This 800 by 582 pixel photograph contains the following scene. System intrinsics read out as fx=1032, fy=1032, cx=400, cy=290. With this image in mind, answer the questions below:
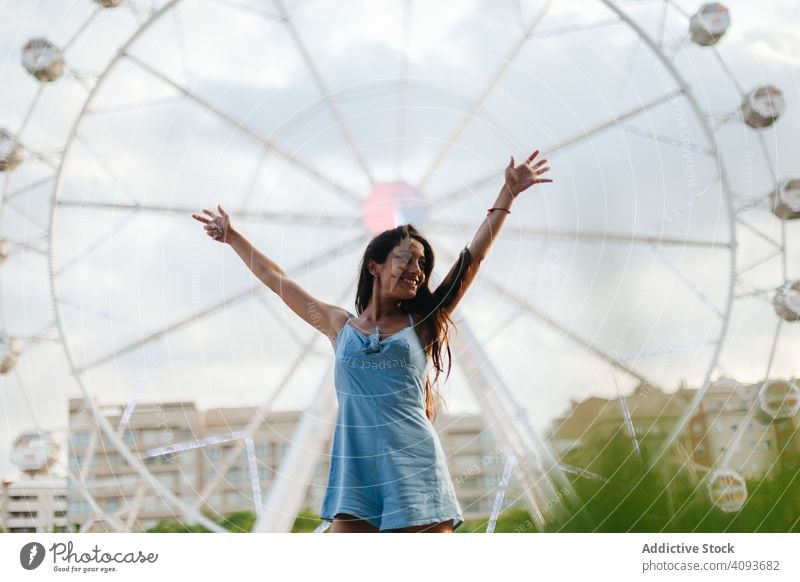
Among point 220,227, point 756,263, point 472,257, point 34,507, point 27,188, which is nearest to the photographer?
point 472,257

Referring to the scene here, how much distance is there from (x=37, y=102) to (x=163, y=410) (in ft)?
4.08

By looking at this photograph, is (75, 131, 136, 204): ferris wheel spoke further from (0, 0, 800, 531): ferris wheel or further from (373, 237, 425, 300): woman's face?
(373, 237, 425, 300): woman's face

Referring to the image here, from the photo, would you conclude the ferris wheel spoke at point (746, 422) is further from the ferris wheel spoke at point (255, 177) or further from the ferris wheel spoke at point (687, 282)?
the ferris wheel spoke at point (255, 177)

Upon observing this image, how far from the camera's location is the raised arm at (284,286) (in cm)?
305

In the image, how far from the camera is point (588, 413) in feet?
13.0

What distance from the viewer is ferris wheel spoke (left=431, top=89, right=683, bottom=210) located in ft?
12.8

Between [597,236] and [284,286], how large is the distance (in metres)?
1.42

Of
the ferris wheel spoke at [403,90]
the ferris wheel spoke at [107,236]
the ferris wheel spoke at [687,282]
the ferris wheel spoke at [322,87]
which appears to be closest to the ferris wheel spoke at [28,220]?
the ferris wheel spoke at [107,236]

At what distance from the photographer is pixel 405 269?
3.00 metres

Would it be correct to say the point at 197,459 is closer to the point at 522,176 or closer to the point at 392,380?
the point at 392,380

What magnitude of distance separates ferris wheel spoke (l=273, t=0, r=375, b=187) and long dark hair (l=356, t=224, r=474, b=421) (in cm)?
89

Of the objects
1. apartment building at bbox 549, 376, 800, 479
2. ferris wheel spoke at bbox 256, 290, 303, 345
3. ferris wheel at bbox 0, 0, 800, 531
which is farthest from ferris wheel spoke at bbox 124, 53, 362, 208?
apartment building at bbox 549, 376, 800, 479

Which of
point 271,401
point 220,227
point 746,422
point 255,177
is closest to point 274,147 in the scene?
point 255,177
